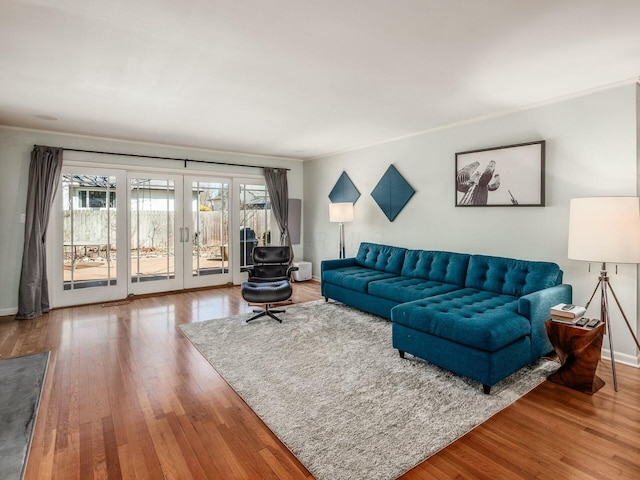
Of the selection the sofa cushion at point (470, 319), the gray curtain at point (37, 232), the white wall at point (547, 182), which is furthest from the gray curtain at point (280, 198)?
the sofa cushion at point (470, 319)

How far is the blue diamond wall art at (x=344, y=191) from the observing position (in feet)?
20.2

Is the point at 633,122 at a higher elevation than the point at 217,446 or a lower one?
higher

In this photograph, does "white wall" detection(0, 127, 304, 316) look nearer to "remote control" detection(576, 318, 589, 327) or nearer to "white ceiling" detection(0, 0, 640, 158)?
"white ceiling" detection(0, 0, 640, 158)

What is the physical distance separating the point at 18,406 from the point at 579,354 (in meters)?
4.11

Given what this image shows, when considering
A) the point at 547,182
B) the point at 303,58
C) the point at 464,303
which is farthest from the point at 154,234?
the point at 547,182

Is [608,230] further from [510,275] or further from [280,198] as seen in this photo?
[280,198]

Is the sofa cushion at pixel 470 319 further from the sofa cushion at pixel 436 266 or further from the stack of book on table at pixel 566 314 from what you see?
the sofa cushion at pixel 436 266

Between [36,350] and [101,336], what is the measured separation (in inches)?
22.2

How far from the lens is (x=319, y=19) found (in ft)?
6.93

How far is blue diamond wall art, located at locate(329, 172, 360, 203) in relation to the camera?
242 inches

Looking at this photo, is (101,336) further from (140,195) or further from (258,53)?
(258,53)

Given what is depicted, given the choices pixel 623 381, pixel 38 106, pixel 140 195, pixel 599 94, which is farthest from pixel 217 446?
pixel 140 195

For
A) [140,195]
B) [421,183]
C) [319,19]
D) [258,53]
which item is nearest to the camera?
[319,19]

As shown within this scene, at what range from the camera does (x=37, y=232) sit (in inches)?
186
